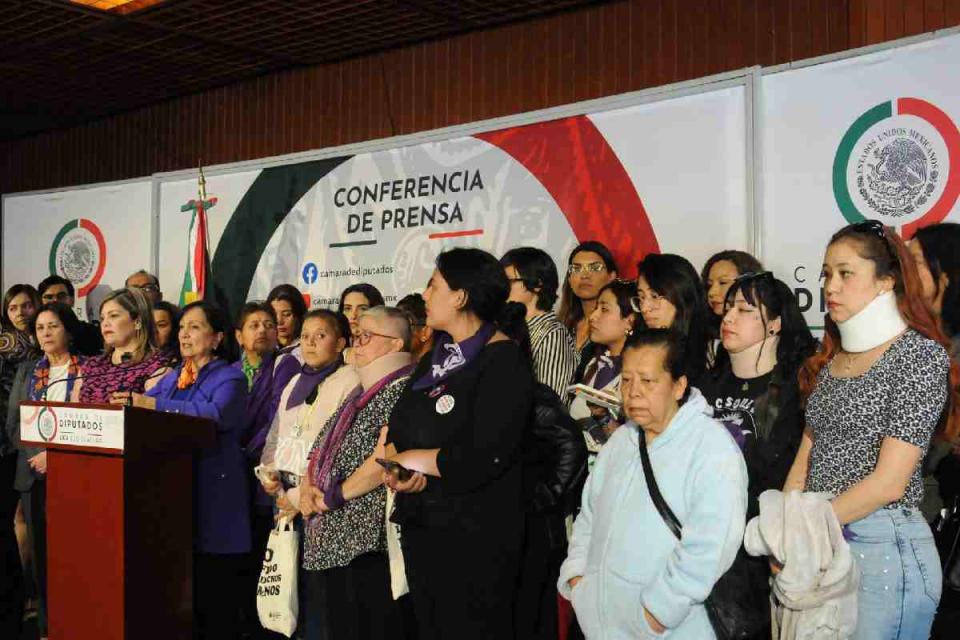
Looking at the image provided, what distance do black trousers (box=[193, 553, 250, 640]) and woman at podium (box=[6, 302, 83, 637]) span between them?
37.2 inches

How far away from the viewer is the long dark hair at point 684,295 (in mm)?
3355

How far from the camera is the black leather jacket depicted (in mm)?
3205

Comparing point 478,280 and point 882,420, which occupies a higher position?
point 478,280

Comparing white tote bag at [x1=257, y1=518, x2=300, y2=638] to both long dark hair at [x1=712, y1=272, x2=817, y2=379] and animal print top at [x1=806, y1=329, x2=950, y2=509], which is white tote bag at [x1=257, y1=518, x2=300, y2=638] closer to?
long dark hair at [x1=712, y1=272, x2=817, y2=379]

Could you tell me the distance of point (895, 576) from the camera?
2.36 meters

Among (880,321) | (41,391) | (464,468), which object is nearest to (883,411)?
(880,321)

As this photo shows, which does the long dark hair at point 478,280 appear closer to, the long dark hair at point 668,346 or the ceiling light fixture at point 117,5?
the long dark hair at point 668,346

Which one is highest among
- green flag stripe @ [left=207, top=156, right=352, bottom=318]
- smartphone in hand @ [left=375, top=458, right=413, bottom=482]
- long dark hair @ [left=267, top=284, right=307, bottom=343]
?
green flag stripe @ [left=207, top=156, right=352, bottom=318]

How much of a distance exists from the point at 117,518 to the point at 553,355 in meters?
1.63

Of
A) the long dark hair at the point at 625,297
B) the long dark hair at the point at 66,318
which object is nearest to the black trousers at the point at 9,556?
the long dark hair at the point at 66,318

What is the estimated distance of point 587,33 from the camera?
5672 millimetres

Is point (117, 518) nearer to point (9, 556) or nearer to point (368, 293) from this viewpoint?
point (368, 293)

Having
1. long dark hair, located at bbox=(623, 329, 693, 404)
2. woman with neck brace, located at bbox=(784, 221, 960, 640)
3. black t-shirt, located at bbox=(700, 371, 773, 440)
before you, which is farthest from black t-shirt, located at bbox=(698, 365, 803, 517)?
long dark hair, located at bbox=(623, 329, 693, 404)

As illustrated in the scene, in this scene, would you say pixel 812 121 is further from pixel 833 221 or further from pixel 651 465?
pixel 651 465
